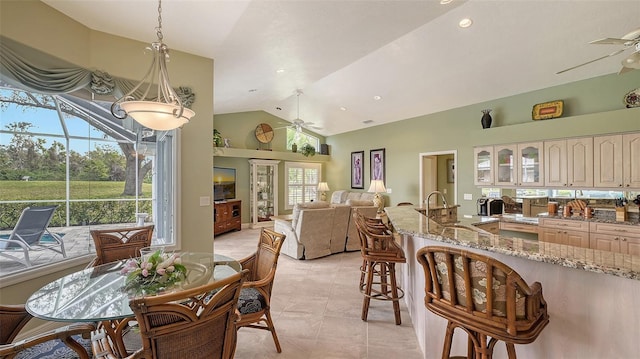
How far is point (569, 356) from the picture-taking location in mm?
1366

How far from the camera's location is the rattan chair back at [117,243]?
254cm

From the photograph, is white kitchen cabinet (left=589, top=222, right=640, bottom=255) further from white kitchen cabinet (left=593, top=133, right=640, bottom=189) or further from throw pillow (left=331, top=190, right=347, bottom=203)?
throw pillow (left=331, top=190, right=347, bottom=203)

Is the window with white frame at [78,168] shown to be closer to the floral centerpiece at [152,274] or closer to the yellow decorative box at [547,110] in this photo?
the floral centerpiece at [152,274]

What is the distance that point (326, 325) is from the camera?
2.75m

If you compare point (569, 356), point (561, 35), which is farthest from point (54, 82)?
point (561, 35)

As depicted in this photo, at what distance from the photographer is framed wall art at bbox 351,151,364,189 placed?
29.0 feet

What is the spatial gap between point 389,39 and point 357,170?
17.4 feet

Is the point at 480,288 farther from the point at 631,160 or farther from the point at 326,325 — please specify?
the point at 631,160

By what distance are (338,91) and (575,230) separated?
4.96 metres

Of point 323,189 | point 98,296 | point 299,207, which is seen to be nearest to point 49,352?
point 98,296

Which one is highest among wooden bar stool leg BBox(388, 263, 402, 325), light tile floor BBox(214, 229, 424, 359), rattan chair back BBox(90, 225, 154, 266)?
rattan chair back BBox(90, 225, 154, 266)

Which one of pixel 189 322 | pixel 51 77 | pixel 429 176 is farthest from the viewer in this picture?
pixel 429 176

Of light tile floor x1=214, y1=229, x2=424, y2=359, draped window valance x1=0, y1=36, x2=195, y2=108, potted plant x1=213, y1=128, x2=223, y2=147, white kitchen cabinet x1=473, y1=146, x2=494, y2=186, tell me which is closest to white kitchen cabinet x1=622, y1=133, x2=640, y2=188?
white kitchen cabinet x1=473, y1=146, x2=494, y2=186

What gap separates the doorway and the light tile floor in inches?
152
